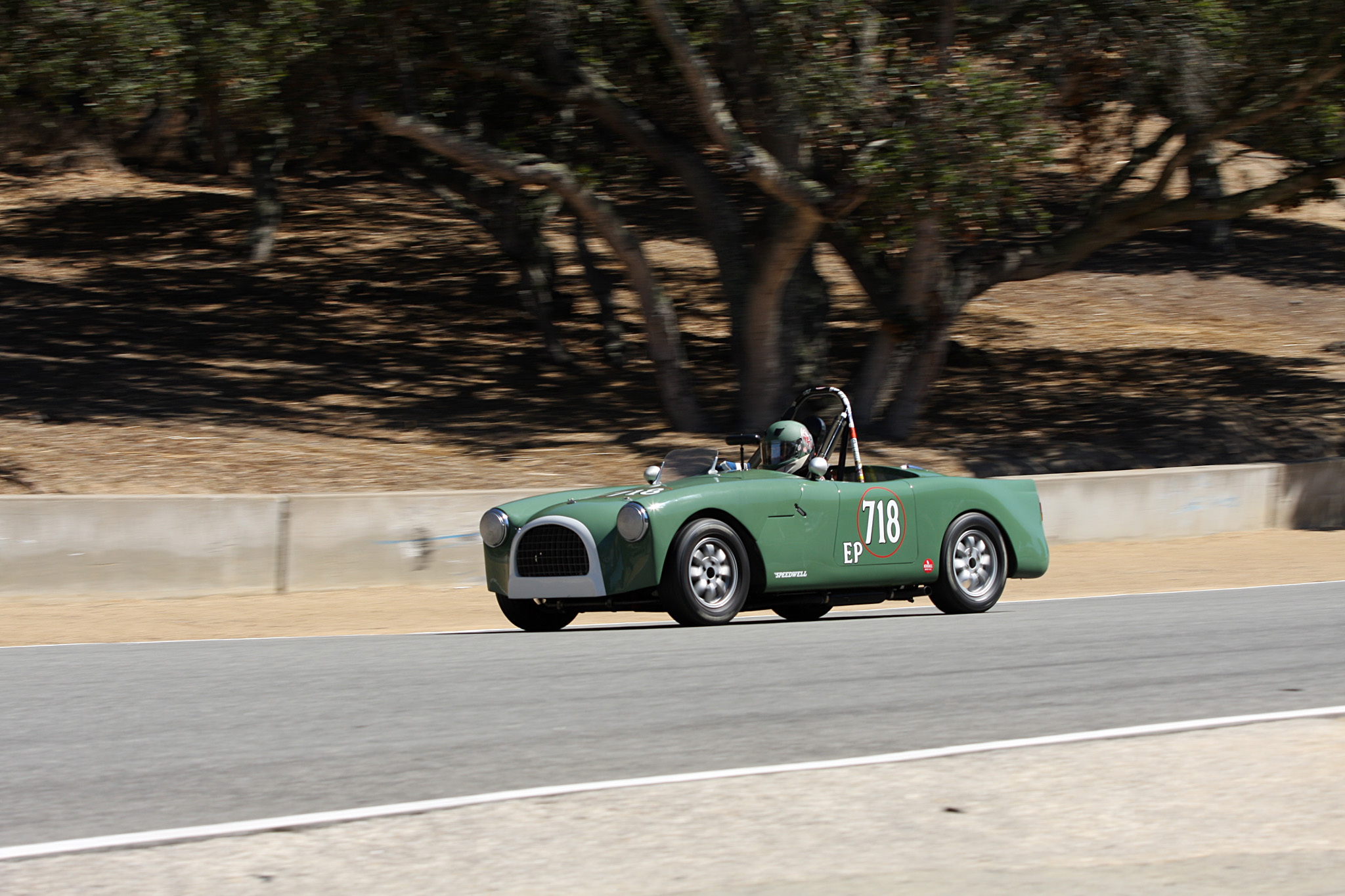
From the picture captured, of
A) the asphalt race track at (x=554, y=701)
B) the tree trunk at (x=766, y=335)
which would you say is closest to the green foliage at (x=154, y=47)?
the tree trunk at (x=766, y=335)

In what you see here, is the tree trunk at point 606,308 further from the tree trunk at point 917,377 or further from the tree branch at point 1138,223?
the tree branch at point 1138,223

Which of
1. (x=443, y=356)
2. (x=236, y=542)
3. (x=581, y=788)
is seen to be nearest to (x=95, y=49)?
(x=236, y=542)

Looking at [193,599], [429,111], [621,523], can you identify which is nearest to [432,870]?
[621,523]

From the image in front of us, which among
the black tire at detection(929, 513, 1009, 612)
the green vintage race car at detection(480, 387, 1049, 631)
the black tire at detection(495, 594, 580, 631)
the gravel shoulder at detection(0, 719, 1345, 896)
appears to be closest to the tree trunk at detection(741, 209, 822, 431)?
the green vintage race car at detection(480, 387, 1049, 631)

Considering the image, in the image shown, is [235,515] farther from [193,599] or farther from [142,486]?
[142,486]

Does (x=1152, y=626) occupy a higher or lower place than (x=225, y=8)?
lower

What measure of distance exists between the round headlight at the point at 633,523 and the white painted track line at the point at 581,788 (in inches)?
148

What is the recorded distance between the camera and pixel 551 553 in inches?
368

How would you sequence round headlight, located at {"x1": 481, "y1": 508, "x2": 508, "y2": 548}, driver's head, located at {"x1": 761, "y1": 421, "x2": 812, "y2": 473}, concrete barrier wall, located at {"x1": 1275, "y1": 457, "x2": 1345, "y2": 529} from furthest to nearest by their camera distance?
concrete barrier wall, located at {"x1": 1275, "y1": 457, "x2": 1345, "y2": 529}, driver's head, located at {"x1": 761, "y1": 421, "x2": 812, "y2": 473}, round headlight, located at {"x1": 481, "y1": 508, "x2": 508, "y2": 548}

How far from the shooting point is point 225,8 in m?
16.5

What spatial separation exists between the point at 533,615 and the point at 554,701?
353cm

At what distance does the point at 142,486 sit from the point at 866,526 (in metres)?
8.27

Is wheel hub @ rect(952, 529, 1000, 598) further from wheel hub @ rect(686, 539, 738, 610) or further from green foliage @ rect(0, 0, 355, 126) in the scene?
green foliage @ rect(0, 0, 355, 126)

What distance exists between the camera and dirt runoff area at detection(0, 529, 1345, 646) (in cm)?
1055
